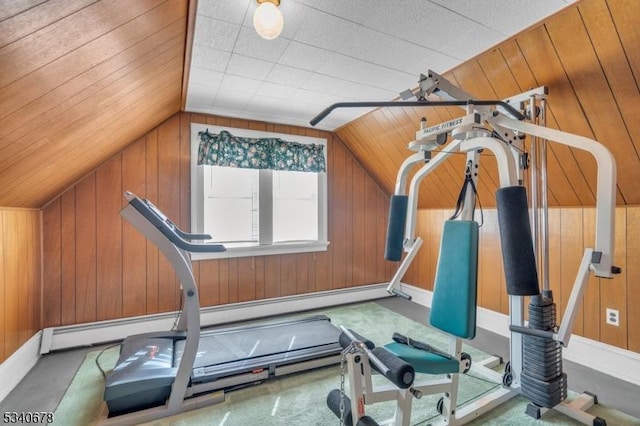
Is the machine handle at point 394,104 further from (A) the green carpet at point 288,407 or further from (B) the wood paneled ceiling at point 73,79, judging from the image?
(A) the green carpet at point 288,407

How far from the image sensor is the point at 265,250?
3629mm

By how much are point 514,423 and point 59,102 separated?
3.08m

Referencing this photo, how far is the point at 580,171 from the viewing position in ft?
7.51

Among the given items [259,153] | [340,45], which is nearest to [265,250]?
[259,153]

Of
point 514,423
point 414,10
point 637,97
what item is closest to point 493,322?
point 514,423

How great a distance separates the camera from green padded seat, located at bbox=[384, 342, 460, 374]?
1.45 m

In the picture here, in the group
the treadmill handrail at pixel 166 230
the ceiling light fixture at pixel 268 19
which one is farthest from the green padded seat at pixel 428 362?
the ceiling light fixture at pixel 268 19

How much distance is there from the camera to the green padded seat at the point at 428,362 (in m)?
1.45

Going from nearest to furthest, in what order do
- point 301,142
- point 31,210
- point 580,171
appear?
point 580,171
point 31,210
point 301,142

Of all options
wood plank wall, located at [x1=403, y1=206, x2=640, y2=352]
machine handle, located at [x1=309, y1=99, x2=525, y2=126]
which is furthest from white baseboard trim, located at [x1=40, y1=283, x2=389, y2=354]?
machine handle, located at [x1=309, y1=99, x2=525, y2=126]

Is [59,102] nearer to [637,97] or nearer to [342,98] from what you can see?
[342,98]

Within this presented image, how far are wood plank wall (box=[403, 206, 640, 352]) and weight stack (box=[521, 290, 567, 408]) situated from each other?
89 cm

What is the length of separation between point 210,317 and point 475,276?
2.81 m

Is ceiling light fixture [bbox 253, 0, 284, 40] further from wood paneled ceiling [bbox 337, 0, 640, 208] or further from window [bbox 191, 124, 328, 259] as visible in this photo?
window [bbox 191, 124, 328, 259]
